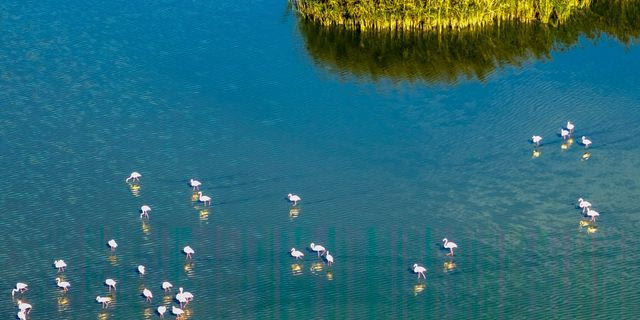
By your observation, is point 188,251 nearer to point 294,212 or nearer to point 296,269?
point 296,269

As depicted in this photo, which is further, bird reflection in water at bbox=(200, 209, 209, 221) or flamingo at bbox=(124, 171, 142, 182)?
flamingo at bbox=(124, 171, 142, 182)

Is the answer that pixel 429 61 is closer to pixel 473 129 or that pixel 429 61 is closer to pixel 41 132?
pixel 473 129

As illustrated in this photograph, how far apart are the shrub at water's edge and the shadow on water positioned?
0.45 m

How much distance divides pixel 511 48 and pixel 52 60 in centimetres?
2418

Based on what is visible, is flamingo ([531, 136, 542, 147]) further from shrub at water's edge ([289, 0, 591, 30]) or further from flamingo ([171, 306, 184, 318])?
flamingo ([171, 306, 184, 318])

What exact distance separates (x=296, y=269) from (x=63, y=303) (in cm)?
856

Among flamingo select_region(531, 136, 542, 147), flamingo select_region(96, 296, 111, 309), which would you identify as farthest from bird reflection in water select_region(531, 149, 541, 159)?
flamingo select_region(96, 296, 111, 309)

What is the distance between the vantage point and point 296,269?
4575 cm

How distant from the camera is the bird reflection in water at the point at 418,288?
44.5m

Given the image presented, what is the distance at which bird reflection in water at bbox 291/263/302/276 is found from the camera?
45531mm

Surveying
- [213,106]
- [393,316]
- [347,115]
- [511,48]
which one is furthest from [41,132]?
[511,48]

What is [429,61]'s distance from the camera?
64.1m

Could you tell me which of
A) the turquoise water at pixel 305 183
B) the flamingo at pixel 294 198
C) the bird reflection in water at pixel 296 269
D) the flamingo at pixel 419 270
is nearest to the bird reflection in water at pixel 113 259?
the turquoise water at pixel 305 183

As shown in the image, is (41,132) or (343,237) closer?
(343,237)
